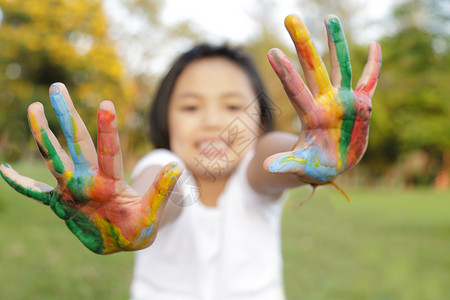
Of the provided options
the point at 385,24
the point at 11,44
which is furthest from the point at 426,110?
the point at 11,44

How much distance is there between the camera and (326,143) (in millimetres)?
781

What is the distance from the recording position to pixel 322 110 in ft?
2.55

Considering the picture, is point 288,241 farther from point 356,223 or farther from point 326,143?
point 326,143

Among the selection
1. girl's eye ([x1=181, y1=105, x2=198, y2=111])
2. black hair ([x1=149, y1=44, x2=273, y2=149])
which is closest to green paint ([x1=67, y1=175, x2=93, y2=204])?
girl's eye ([x1=181, y1=105, x2=198, y2=111])

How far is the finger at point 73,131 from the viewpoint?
2.47 feet

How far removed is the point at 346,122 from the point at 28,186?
67 cm

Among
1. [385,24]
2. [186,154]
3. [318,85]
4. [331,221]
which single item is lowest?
[331,221]

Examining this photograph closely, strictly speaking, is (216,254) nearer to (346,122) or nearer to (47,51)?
(346,122)

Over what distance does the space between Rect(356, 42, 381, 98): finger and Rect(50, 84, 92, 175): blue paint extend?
1.94ft

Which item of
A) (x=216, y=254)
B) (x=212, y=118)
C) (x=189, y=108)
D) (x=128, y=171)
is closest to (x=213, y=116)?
(x=212, y=118)

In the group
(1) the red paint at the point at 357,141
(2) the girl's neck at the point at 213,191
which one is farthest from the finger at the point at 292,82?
(2) the girl's neck at the point at 213,191

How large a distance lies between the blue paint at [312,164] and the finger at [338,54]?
16 centimetres

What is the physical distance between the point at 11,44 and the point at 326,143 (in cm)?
399

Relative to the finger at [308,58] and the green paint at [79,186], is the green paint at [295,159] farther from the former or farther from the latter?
the green paint at [79,186]
